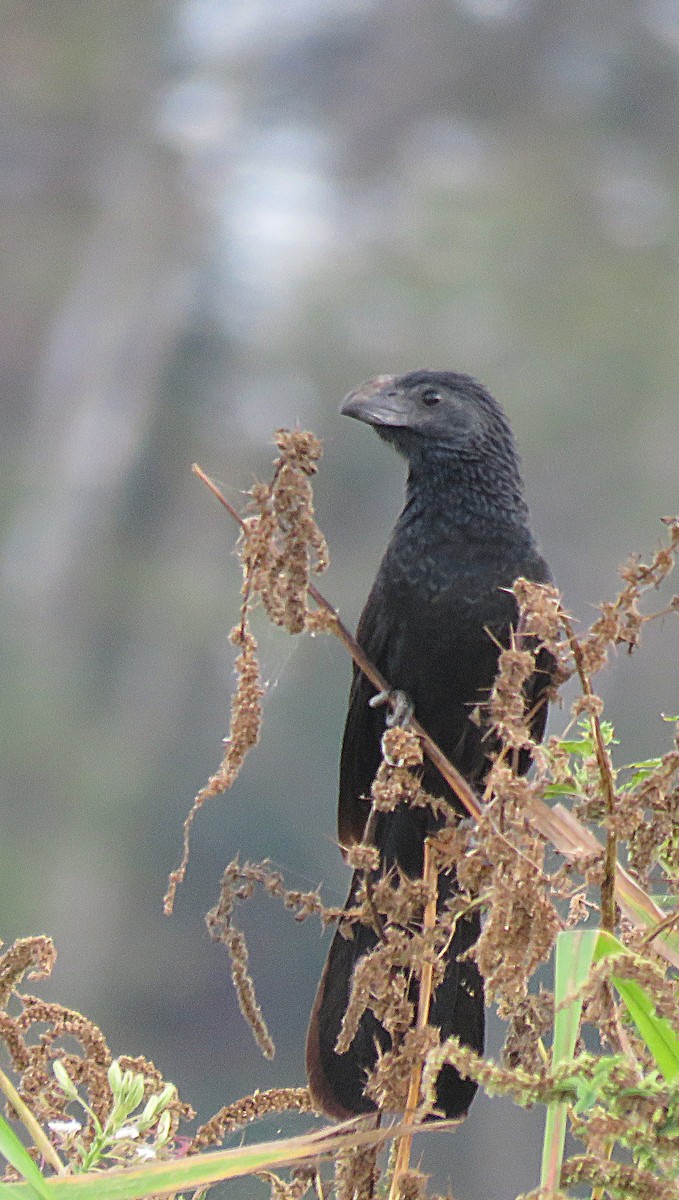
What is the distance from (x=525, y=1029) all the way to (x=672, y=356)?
4.46 metres

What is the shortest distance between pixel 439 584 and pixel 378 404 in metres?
0.26

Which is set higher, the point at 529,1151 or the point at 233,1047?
the point at 233,1047

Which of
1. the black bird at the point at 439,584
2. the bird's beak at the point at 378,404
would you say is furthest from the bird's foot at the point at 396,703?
the bird's beak at the point at 378,404

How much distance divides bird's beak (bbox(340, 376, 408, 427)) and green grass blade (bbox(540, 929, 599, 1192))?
100 centimetres

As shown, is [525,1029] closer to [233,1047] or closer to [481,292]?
[233,1047]

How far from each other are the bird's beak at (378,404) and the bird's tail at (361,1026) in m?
0.57

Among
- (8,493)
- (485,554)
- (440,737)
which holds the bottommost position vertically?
(440,737)

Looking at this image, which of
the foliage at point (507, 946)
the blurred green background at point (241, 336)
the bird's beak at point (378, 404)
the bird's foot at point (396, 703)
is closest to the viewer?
Answer: the foliage at point (507, 946)

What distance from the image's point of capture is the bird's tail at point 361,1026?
3.62 ft

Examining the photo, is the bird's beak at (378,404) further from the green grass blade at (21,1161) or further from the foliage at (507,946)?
the green grass blade at (21,1161)

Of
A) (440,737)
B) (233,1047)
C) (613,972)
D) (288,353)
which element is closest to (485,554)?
(440,737)

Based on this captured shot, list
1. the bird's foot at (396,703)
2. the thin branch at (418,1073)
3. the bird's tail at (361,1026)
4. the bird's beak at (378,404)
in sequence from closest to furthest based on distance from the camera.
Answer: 1. the thin branch at (418,1073)
2. the bird's tail at (361,1026)
3. the bird's foot at (396,703)
4. the bird's beak at (378,404)

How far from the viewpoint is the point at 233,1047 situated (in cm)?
378

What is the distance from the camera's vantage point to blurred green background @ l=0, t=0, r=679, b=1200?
14.2 ft
